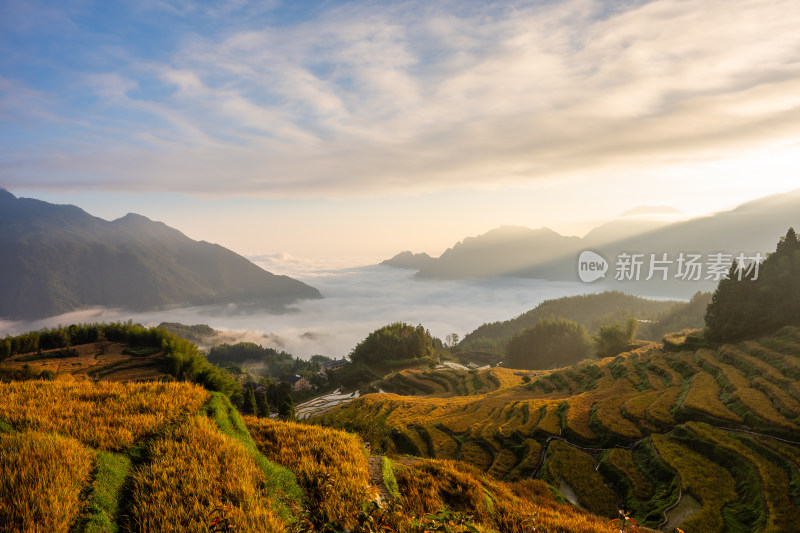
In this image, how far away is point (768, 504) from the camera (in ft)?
48.8

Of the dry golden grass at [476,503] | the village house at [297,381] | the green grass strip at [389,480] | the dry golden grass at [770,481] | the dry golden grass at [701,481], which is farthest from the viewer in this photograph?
the village house at [297,381]

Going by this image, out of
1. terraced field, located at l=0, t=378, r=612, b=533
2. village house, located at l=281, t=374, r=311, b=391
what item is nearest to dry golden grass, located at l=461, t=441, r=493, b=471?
terraced field, located at l=0, t=378, r=612, b=533

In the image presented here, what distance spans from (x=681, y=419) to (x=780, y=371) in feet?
39.4

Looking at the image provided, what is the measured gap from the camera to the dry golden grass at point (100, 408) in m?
7.50

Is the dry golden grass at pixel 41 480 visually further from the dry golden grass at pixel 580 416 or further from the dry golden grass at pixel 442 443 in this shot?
the dry golden grass at pixel 580 416

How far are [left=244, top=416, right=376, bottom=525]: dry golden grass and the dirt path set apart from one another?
0.36 meters

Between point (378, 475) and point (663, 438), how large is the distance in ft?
70.5

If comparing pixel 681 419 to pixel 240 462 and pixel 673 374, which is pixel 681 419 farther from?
pixel 240 462

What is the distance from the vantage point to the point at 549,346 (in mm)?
103438

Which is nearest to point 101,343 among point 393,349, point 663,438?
point 663,438

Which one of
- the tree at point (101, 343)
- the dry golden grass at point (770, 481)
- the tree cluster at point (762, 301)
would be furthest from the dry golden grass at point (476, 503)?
the tree cluster at point (762, 301)

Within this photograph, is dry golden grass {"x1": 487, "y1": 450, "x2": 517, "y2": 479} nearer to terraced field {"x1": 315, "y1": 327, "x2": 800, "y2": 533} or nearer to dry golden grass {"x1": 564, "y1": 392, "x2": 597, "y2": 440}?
terraced field {"x1": 315, "y1": 327, "x2": 800, "y2": 533}

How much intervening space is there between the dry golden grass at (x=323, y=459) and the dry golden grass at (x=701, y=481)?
1483 centimetres

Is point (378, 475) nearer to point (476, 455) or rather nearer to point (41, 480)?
point (41, 480)
